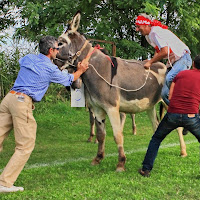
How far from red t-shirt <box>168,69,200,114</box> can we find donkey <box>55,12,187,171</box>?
1.25 meters

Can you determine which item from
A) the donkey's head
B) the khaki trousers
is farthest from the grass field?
the donkey's head

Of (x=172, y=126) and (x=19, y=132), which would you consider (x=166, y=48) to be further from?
(x=19, y=132)

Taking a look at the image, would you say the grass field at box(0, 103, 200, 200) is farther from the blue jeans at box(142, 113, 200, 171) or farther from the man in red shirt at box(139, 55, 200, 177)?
the man in red shirt at box(139, 55, 200, 177)

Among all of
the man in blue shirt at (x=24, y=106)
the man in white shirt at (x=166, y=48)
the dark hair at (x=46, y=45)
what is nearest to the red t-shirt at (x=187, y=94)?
the man in white shirt at (x=166, y=48)

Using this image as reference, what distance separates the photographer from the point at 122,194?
16.2ft

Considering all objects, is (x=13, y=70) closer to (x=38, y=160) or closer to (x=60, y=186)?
(x=38, y=160)

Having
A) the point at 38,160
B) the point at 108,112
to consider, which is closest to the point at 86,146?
the point at 38,160

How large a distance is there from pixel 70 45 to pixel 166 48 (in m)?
1.70

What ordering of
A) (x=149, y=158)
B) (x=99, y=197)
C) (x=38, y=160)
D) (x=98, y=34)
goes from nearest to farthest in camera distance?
(x=99, y=197) < (x=149, y=158) < (x=38, y=160) < (x=98, y=34)

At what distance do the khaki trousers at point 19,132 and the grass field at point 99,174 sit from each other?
0.96 ft

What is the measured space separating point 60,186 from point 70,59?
237 centimetres

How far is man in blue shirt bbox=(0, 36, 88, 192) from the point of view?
5094 millimetres

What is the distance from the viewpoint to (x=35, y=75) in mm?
5223

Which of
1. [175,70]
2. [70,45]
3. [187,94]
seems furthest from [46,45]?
[175,70]
